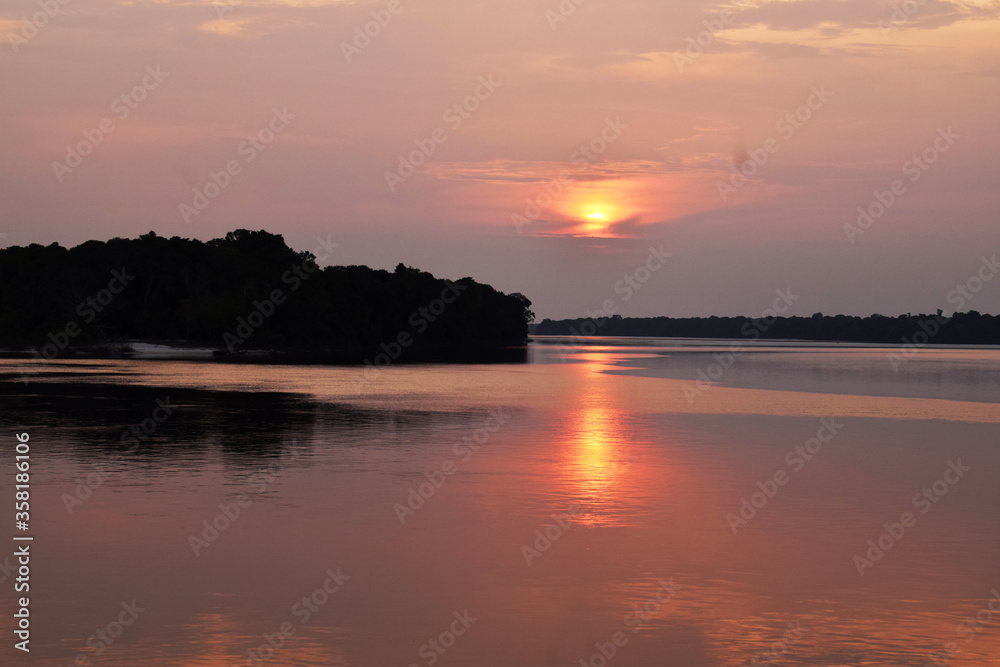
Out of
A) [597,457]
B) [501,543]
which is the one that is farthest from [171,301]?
[501,543]

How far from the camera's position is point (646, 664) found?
11.5 metres

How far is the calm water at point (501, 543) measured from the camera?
39.9 feet

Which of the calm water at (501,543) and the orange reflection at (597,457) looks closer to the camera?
the calm water at (501,543)

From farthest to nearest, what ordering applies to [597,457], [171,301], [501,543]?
[171,301], [597,457], [501,543]

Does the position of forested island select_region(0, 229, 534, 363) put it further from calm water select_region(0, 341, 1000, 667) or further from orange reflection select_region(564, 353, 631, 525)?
calm water select_region(0, 341, 1000, 667)

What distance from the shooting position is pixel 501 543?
57.7ft

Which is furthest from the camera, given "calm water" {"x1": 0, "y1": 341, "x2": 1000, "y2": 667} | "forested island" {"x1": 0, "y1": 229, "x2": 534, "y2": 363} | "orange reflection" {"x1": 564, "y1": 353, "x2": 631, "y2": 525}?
"forested island" {"x1": 0, "y1": 229, "x2": 534, "y2": 363}

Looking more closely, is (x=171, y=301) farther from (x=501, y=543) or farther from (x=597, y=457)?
(x=501, y=543)

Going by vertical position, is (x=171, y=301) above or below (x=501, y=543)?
above

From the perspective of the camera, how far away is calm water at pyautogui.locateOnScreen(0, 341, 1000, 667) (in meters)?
12.2

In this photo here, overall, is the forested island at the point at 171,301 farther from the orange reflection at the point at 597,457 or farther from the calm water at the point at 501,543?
the calm water at the point at 501,543

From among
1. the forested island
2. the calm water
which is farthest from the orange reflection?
the forested island

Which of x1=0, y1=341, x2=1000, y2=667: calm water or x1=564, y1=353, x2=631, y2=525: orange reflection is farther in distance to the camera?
x1=564, y1=353, x2=631, y2=525: orange reflection

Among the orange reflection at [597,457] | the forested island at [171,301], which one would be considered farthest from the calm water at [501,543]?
the forested island at [171,301]
